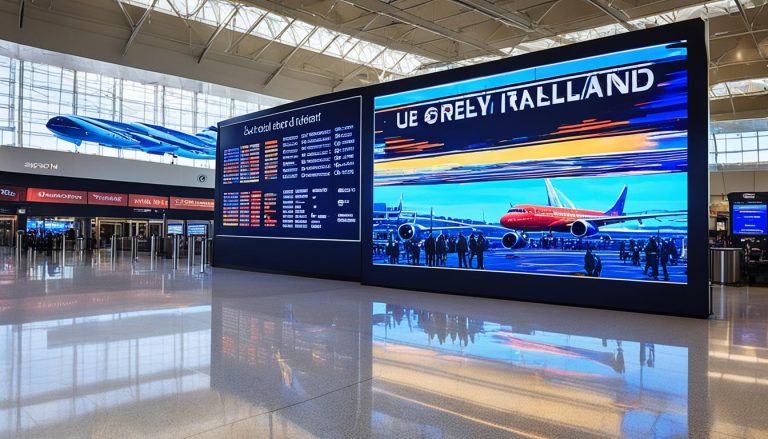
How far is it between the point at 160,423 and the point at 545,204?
20.4ft

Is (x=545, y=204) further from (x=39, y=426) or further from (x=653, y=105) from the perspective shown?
(x=39, y=426)

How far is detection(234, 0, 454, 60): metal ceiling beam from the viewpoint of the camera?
607 inches

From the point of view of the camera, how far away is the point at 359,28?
18.1 meters

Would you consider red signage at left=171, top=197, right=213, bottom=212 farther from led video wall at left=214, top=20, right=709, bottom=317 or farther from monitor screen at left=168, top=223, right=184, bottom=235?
led video wall at left=214, top=20, right=709, bottom=317

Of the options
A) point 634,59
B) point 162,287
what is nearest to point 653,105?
point 634,59

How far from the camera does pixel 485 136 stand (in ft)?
27.2

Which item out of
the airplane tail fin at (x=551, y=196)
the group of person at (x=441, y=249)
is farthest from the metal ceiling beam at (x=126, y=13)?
the airplane tail fin at (x=551, y=196)

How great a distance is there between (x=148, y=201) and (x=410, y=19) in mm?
16434

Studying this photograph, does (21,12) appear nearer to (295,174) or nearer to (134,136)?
(134,136)

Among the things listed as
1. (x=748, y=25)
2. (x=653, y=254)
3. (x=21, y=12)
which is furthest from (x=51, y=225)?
(x=748, y=25)

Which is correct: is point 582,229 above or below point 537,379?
above

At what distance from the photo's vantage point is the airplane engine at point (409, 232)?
9.12 metres

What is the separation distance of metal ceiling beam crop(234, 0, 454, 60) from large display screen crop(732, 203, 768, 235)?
12257 millimetres

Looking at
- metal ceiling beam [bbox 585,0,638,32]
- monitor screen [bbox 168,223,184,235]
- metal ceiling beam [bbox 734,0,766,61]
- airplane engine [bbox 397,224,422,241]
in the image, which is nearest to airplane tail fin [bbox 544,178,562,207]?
airplane engine [bbox 397,224,422,241]
